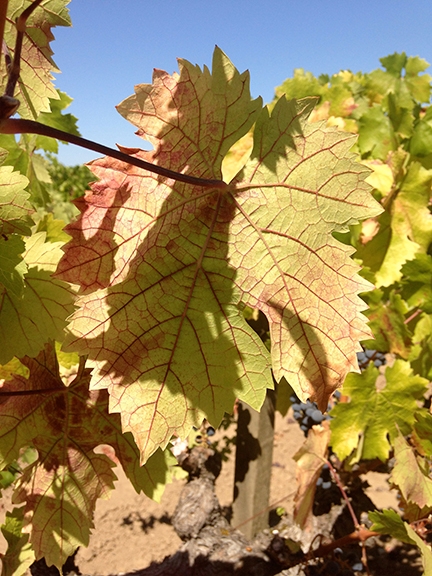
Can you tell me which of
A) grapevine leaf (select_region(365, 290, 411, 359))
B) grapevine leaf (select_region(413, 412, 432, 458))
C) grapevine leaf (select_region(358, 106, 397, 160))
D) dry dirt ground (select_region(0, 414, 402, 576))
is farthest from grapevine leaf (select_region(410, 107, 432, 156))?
dry dirt ground (select_region(0, 414, 402, 576))

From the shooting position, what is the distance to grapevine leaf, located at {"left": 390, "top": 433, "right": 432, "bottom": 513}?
123cm

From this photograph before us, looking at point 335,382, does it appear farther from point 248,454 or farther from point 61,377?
point 248,454

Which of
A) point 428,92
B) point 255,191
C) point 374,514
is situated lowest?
point 374,514

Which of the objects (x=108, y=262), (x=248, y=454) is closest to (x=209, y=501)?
(x=248, y=454)

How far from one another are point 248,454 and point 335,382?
5.71 feet

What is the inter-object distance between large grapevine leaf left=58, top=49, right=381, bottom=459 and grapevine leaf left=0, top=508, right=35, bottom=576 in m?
0.79

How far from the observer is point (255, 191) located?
0.67m

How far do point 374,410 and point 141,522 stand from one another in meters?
2.84

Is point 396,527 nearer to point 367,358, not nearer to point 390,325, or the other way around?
point 390,325

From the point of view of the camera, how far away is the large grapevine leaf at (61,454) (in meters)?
0.88

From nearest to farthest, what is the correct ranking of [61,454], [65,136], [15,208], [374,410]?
[65,136] < [15,208] < [61,454] < [374,410]

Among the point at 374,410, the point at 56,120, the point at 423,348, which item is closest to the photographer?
the point at 374,410

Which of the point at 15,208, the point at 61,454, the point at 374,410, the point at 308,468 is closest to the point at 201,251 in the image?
the point at 15,208

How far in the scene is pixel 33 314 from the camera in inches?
31.0
